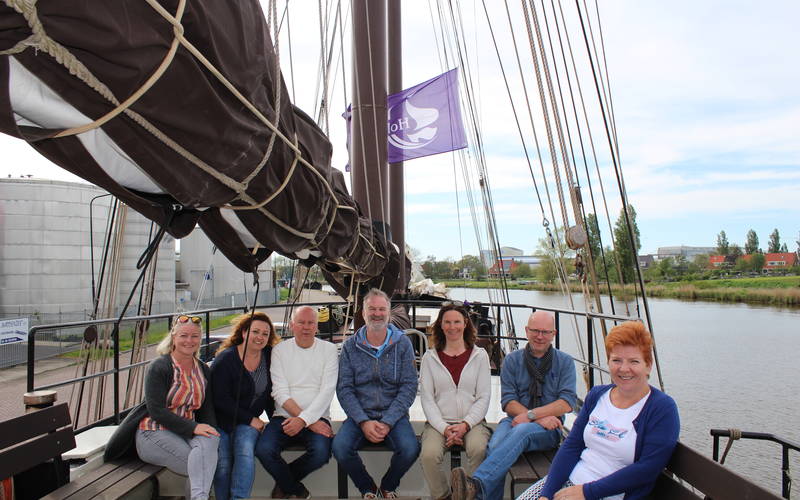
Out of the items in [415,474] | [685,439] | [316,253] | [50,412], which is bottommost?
[685,439]

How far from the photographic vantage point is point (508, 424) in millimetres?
3039

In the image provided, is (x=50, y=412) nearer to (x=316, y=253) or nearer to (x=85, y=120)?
(x=316, y=253)

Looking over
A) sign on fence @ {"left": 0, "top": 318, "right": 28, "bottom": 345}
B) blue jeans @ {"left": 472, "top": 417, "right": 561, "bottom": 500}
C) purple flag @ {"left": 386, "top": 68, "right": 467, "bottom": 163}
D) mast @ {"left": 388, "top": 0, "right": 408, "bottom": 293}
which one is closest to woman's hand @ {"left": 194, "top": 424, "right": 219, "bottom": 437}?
blue jeans @ {"left": 472, "top": 417, "right": 561, "bottom": 500}

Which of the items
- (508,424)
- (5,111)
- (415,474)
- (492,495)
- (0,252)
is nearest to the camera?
(5,111)

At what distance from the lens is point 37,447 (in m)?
2.33

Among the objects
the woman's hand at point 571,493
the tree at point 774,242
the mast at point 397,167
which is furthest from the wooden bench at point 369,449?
the tree at point 774,242

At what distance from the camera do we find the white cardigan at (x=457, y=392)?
316cm

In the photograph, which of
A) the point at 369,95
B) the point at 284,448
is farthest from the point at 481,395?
the point at 369,95

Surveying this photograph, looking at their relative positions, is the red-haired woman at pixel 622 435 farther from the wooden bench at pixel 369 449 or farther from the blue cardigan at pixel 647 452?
the wooden bench at pixel 369 449

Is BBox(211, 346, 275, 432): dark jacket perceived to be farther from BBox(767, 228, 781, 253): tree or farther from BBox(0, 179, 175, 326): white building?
BBox(767, 228, 781, 253): tree

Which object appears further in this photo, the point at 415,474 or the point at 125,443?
the point at 415,474

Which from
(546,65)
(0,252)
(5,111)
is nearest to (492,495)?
(5,111)

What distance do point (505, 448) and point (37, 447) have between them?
223 centimetres

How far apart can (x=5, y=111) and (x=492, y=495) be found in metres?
2.66
